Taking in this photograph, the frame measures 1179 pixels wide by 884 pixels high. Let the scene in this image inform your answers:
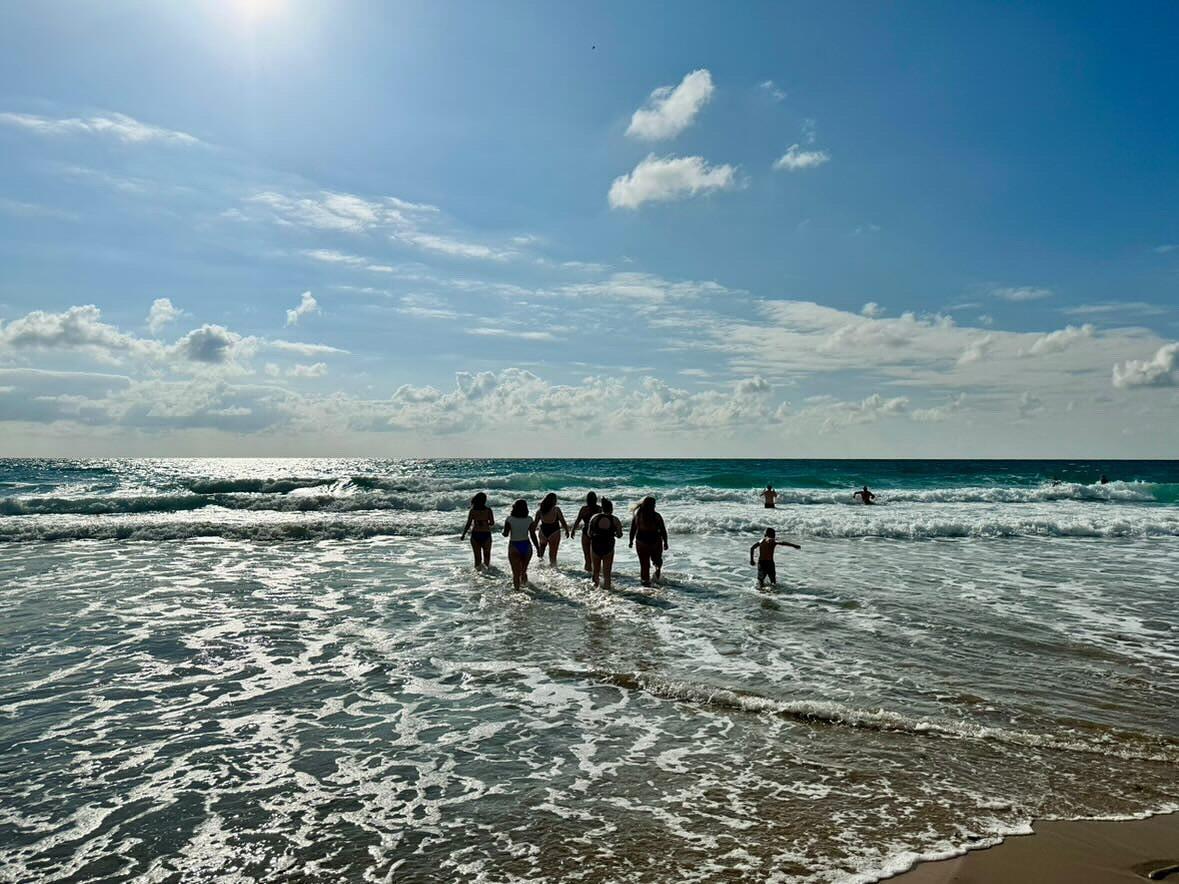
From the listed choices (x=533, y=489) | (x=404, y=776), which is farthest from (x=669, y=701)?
(x=533, y=489)

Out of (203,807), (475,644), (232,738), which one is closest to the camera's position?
(203,807)

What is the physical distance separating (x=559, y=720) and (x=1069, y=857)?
14.9ft

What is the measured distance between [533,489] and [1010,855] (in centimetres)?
5046

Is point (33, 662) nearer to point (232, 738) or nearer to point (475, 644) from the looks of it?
point (232, 738)

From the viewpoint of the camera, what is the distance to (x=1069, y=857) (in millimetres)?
4906

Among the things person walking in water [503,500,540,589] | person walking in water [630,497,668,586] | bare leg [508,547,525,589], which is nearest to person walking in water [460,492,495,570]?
person walking in water [503,500,540,589]

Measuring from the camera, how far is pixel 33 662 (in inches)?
378

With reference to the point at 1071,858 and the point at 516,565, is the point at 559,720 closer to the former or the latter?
the point at 1071,858

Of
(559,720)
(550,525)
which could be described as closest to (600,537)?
(550,525)

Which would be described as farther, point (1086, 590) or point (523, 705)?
point (1086, 590)

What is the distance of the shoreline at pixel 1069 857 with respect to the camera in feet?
15.3

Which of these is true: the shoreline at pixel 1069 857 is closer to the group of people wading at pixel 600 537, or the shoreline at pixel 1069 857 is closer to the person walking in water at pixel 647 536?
the group of people wading at pixel 600 537

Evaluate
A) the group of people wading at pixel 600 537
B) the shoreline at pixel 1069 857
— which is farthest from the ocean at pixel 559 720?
the group of people wading at pixel 600 537

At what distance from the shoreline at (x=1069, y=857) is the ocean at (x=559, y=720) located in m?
0.17
